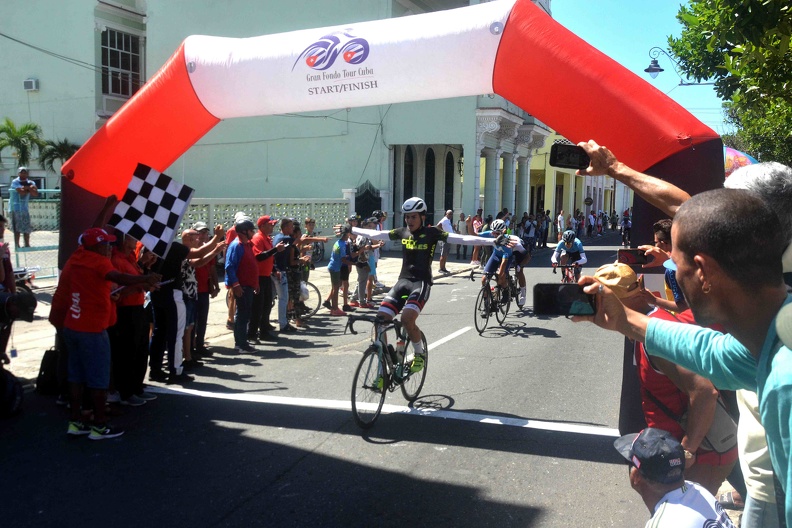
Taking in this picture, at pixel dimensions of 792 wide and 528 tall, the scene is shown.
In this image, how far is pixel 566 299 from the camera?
2.19 meters

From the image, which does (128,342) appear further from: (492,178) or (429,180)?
(429,180)

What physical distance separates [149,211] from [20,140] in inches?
841

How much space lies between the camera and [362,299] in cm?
1477

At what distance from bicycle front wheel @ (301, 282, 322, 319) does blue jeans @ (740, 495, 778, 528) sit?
10.4 m

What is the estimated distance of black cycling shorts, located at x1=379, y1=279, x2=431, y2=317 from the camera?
7.08m

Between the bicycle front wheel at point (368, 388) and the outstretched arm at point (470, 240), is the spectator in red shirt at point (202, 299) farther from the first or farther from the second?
the bicycle front wheel at point (368, 388)

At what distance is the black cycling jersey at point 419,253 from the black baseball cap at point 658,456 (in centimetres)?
482

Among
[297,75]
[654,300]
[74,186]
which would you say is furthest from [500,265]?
[654,300]

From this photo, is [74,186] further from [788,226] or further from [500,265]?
[500,265]

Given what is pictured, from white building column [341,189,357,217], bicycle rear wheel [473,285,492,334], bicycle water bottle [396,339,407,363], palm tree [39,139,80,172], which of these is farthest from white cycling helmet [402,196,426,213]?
palm tree [39,139,80,172]

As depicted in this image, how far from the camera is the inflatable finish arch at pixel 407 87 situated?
5129 mm

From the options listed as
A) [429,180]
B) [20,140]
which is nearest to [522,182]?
[429,180]

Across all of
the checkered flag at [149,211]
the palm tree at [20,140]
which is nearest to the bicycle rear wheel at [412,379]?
the checkered flag at [149,211]

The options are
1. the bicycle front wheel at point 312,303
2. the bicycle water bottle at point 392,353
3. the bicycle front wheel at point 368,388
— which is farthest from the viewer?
the bicycle front wheel at point 312,303
